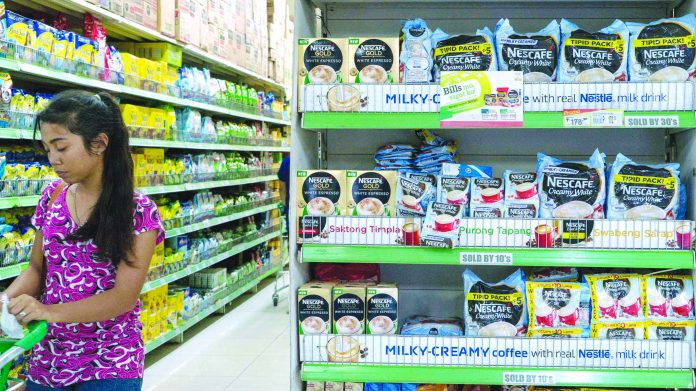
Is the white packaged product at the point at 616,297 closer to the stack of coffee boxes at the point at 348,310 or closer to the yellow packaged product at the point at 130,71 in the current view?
the stack of coffee boxes at the point at 348,310

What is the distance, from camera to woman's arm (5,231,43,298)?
77.1 inches

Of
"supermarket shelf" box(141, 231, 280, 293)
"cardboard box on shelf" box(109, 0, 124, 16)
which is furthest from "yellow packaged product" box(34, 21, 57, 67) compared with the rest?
"supermarket shelf" box(141, 231, 280, 293)

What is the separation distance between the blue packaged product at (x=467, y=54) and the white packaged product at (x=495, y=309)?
2.34 feet

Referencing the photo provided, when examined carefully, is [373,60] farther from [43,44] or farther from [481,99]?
[43,44]

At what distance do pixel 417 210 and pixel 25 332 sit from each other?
51.0 inches

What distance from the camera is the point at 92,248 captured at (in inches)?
73.2

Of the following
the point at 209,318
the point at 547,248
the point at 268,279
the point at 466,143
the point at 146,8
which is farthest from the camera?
the point at 268,279

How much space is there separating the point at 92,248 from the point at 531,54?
1.51 m

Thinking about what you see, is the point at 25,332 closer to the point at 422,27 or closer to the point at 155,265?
the point at 422,27

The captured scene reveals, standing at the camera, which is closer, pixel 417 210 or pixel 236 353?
pixel 417 210

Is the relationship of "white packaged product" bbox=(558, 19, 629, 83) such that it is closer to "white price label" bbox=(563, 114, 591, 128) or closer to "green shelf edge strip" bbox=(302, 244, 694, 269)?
"white price label" bbox=(563, 114, 591, 128)

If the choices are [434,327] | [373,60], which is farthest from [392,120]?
[434,327]

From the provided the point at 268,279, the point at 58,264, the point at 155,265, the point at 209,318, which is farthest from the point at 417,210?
the point at 268,279

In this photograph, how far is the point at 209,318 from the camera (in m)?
6.87
